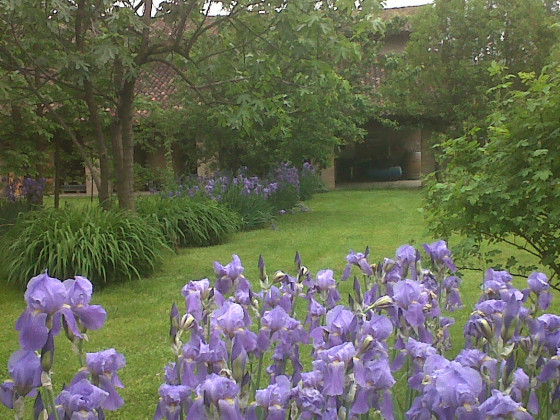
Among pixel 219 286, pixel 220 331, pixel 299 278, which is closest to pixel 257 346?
pixel 220 331

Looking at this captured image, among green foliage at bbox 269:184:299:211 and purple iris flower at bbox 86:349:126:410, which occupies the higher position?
green foliage at bbox 269:184:299:211

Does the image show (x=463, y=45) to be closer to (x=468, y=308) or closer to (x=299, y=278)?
(x=468, y=308)

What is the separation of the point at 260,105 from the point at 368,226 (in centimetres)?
462

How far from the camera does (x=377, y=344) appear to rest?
154 cm

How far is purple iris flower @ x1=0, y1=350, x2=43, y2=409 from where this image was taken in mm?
1329

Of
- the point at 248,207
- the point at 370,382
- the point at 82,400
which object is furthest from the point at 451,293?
the point at 248,207

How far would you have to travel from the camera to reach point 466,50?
17.5 meters

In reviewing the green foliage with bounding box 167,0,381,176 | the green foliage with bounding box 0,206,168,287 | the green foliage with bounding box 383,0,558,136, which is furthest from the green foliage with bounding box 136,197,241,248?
the green foliage with bounding box 383,0,558,136

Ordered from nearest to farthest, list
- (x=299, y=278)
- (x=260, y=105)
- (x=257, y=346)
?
(x=257, y=346) < (x=299, y=278) < (x=260, y=105)

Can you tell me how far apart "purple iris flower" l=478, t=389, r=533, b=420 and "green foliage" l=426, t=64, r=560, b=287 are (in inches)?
86.6

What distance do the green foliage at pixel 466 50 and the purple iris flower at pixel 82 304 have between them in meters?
15.5

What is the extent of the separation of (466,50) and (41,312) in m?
17.9

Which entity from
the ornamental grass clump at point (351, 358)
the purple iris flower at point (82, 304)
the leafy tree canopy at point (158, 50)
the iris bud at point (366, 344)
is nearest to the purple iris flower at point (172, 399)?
the ornamental grass clump at point (351, 358)

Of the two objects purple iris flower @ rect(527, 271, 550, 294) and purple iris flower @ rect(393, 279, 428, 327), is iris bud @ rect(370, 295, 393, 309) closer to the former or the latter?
purple iris flower @ rect(393, 279, 428, 327)
